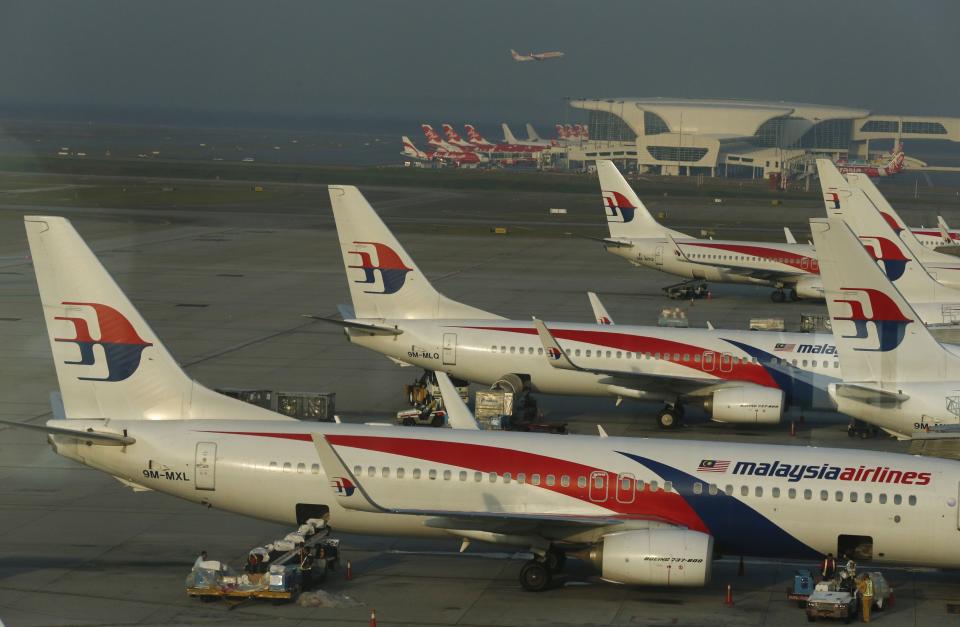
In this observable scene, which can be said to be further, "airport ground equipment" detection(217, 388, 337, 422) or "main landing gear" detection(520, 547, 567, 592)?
"airport ground equipment" detection(217, 388, 337, 422)

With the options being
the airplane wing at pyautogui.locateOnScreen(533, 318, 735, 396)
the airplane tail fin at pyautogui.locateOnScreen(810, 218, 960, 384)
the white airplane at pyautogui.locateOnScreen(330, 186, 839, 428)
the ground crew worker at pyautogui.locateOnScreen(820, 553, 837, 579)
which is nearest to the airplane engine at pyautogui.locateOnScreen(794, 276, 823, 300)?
the white airplane at pyautogui.locateOnScreen(330, 186, 839, 428)

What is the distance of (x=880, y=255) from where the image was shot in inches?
2103

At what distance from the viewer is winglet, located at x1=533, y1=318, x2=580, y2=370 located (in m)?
45.3

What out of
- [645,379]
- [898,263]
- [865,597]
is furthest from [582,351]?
[865,597]

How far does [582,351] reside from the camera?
47656 mm

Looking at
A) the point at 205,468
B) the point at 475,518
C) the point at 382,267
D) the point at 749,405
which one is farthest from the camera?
the point at 382,267

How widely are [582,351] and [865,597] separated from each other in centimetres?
2187

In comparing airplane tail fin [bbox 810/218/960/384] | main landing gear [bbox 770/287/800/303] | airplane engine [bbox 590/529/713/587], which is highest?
airplane tail fin [bbox 810/218/960/384]

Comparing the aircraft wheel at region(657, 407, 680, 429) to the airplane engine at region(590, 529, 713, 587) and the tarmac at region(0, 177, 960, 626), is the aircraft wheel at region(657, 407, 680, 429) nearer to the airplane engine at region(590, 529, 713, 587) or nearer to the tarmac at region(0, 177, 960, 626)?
the tarmac at region(0, 177, 960, 626)

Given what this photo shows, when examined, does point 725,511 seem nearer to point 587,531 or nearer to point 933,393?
point 587,531

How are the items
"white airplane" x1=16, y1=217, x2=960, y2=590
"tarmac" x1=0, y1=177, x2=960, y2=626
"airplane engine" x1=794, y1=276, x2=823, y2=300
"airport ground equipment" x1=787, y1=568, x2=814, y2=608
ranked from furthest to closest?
"airplane engine" x1=794, y1=276, x2=823, y2=300
"white airplane" x1=16, y1=217, x2=960, y2=590
"airport ground equipment" x1=787, y1=568, x2=814, y2=608
"tarmac" x1=0, y1=177, x2=960, y2=626

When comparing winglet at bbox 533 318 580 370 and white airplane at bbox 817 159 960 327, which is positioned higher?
white airplane at bbox 817 159 960 327

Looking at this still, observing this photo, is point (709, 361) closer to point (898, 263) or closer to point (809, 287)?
point (898, 263)

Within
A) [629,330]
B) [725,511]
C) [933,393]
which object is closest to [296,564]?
[725,511]
